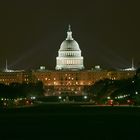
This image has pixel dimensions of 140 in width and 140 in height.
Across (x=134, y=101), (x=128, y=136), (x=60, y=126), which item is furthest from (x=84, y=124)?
(x=134, y=101)

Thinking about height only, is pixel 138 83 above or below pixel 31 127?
above

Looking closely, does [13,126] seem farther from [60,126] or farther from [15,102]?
[15,102]

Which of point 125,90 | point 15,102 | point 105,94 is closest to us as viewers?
point 15,102

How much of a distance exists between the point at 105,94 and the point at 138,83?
22828 millimetres

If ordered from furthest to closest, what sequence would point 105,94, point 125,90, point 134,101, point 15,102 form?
point 105,94, point 125,90, point 15,102, point 134,101

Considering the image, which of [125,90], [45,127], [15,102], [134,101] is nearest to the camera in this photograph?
[45,127]

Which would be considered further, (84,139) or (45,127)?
(45,127)

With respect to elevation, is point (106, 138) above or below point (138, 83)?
below

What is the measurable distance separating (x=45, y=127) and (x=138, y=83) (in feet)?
268

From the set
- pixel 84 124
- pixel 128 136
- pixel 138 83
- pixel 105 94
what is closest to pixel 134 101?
pixel 138 83

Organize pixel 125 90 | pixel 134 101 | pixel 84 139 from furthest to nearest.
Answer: pixel 125 90 → pixel 134 101 → pixel 84 139

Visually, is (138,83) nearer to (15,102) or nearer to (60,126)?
(15,102)

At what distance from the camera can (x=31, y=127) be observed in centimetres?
6034

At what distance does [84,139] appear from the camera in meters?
49.5
